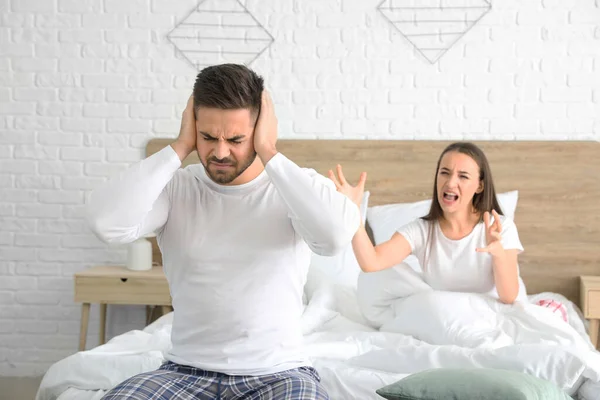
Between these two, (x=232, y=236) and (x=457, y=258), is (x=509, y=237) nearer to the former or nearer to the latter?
(x=457, y=258)

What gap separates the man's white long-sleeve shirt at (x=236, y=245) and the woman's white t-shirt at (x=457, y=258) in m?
1.11

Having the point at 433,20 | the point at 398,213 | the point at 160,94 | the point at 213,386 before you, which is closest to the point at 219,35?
the point at 160,94

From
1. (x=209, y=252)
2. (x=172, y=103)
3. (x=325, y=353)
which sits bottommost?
(x=325, y=353)

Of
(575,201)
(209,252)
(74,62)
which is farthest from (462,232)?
(74,62)

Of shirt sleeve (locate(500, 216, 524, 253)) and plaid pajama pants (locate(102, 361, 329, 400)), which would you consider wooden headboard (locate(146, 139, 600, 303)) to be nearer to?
shirt sleeve (locate(500, 216, 524, 253))

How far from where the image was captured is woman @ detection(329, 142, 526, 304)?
112 inches

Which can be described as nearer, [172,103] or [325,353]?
[325,353]

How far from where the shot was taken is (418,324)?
2779mm

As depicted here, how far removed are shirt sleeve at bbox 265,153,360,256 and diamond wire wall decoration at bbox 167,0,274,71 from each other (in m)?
2.26

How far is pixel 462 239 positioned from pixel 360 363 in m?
0.73

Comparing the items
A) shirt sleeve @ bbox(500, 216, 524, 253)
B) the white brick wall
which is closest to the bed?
the white brick wall

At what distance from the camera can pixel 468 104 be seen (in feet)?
12.8

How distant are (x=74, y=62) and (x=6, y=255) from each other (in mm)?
981

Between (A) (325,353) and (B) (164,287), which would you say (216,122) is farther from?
(B) (164,287)
